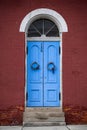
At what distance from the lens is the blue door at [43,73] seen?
12.2 metres

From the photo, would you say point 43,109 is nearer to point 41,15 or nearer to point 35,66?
point 35,66

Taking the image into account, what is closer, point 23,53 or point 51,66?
point 23,53

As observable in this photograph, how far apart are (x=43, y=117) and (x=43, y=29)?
2.91m

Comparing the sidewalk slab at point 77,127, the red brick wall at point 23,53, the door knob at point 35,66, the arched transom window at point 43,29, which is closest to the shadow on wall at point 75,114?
the red brick wall at point 23,53

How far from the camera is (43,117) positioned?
11.6m

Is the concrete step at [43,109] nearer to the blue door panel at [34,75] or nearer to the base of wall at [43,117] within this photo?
the base of wall at [43,117]

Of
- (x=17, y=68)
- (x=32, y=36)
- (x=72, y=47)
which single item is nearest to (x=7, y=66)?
(x=17, y=68)

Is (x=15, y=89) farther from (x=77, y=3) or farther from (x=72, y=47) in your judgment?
(x=77, y=3)

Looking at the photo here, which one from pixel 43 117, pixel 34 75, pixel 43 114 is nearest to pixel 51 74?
pixel 34 75

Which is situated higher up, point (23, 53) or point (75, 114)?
point (23, 53)

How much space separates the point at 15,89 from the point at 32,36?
1853mm

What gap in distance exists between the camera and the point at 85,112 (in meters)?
12.0

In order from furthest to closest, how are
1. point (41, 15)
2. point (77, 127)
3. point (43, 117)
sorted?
point (41, 15) → point (43, 117) → point (77, 127)

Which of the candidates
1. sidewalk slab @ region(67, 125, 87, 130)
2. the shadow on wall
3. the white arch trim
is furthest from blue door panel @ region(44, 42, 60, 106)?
sidewalk slab @ region(67, 125, 87, 130)
